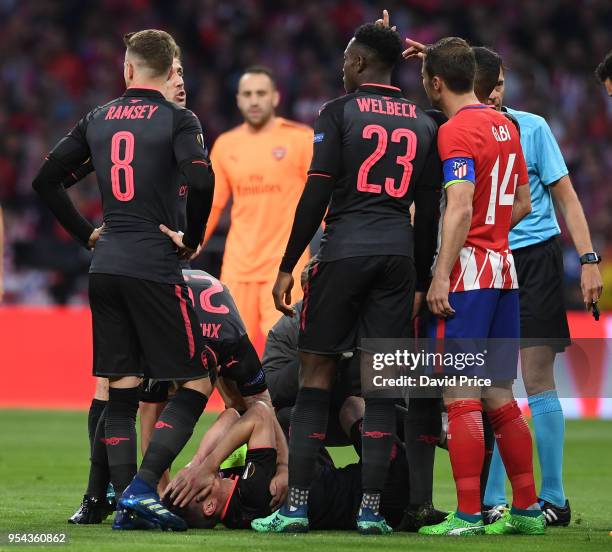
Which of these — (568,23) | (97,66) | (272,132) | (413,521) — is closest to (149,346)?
(413,521)

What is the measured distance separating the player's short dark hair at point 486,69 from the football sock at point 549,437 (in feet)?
5.11

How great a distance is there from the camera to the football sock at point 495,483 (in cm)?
666

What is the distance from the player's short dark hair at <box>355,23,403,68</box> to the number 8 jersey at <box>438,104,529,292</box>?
0.42 metres

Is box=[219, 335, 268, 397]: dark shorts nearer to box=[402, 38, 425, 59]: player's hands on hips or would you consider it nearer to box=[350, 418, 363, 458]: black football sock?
box=[350, 418, 363, 458]: black football sock

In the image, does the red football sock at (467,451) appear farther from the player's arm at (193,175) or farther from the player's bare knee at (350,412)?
the player's arm at (193,175)

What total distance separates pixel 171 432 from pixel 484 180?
1.76 m

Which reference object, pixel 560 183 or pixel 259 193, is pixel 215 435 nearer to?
pixel 560 183

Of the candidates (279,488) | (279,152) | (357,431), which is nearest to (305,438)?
(279,488)

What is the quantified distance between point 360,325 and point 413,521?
0.92m

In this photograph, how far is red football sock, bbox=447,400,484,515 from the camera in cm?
573

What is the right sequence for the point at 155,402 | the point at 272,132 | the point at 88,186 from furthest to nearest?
1. the point at 88,186
2. the point at 272,132
3. the point at 155,402

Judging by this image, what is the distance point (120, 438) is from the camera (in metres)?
5.93

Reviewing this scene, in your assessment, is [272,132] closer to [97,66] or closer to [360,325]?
[360,325]

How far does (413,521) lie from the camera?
600cm
